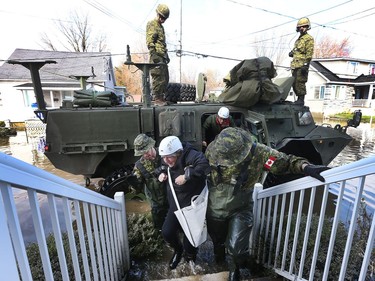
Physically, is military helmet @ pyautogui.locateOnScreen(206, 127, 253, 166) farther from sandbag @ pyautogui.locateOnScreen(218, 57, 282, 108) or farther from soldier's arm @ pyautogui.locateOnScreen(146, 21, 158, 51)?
soldier's arm @ pyautogui.locateOnScreen(146, 21, 158, 51)

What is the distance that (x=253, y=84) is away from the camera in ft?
13.6

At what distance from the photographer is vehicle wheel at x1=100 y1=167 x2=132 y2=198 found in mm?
4052

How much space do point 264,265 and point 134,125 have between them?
9.17 ft

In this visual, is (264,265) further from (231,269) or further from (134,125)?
(134,125)

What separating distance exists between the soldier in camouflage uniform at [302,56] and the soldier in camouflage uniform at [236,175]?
3.51 metres

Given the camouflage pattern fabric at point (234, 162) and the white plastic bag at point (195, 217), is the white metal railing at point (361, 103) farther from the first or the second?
the white plastic bag at point (195, 217)

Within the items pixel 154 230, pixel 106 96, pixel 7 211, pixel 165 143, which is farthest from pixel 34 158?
pixel 7 211

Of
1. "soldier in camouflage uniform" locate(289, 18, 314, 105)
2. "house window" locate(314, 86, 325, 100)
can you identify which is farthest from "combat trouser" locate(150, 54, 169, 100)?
"house window" locate(314, 86, 325, 100)

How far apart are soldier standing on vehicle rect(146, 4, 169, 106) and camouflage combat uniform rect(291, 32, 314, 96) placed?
280 cm

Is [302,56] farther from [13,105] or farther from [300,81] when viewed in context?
[13,105]

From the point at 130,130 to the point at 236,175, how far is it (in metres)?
2.45

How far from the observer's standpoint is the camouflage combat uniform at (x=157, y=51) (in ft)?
15.9

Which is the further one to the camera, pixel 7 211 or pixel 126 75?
pixel 126 75

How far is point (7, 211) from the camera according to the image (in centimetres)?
90
